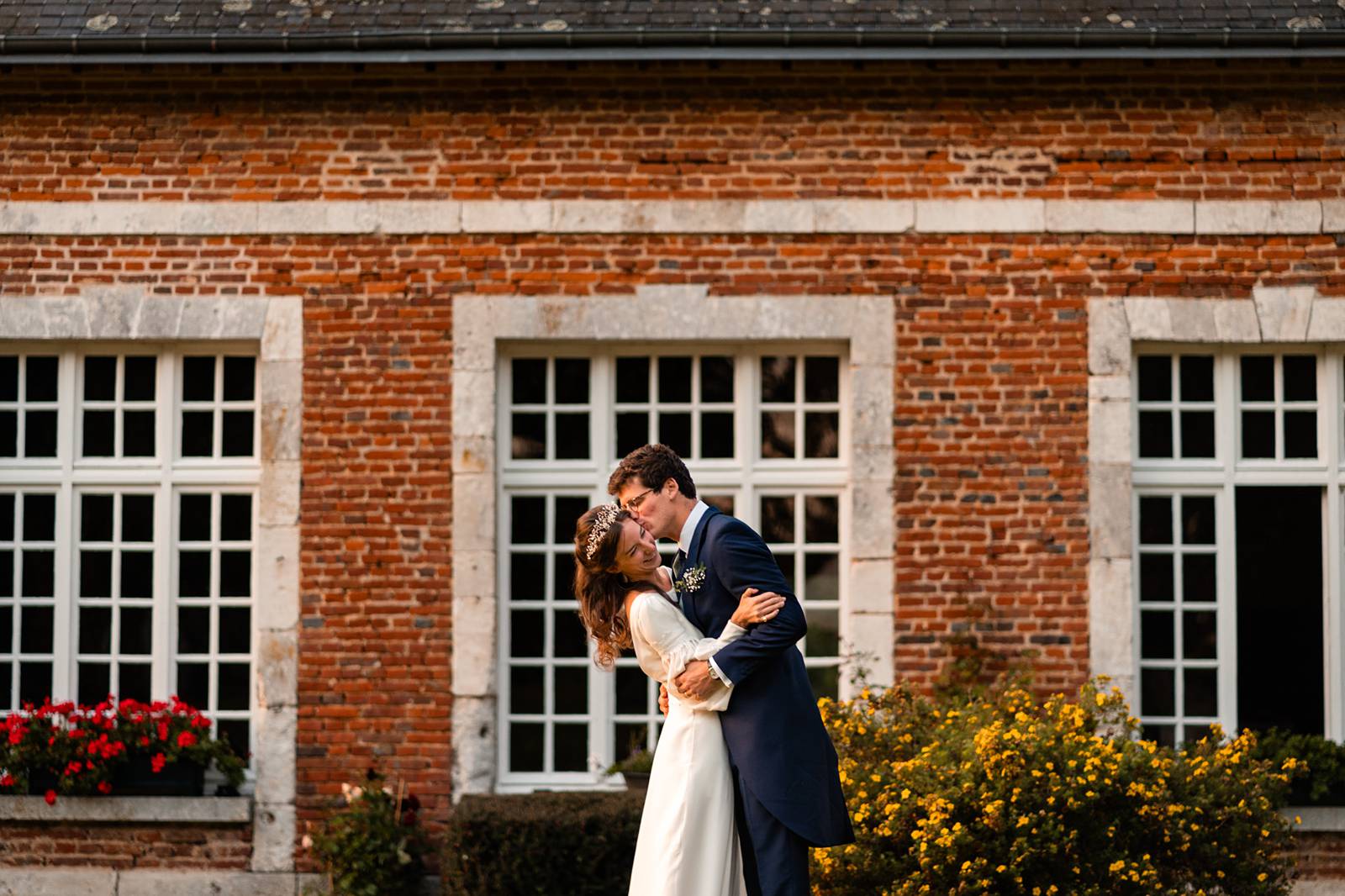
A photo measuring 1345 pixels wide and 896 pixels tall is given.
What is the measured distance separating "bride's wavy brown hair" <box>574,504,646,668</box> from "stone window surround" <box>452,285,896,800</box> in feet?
10.5

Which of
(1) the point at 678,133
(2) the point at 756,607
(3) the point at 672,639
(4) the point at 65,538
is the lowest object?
(3) the point at 672,639

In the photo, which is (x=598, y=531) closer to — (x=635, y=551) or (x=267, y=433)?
(x=635, y=551)

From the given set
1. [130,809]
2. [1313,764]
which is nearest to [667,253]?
[130,809]

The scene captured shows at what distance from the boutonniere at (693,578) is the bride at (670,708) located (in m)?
0.08

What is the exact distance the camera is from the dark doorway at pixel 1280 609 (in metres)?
8.07

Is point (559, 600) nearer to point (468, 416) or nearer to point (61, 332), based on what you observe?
point (468, 416)

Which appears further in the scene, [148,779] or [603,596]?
[148,779]

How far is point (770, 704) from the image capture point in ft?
15.2

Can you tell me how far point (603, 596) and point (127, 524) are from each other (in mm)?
4415

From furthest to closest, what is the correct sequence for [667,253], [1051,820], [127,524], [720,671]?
[127,524]
[667,253]
[1051,820]
[720,671]

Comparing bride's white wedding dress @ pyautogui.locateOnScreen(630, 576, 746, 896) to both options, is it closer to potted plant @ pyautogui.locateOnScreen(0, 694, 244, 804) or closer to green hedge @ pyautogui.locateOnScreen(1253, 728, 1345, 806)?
potted plant @ pyautogui.locateOnScreen(0, 694, 244, 804)

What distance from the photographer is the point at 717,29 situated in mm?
7707

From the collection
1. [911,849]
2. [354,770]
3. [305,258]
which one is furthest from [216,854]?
[911,849]

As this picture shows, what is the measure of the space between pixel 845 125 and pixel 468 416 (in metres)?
2.50
